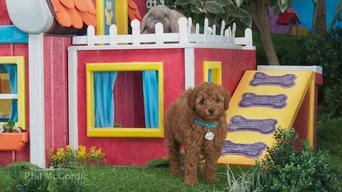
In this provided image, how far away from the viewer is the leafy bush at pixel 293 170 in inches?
310

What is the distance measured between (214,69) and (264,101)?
900mm

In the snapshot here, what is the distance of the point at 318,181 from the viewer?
26.4ft

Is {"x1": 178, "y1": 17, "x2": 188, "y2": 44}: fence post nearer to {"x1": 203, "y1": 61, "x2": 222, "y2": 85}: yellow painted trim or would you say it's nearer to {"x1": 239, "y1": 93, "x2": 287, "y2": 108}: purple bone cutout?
{"x1": 203, "y1": 61, "x2": 222, "y2": 85}: yellow painted trim

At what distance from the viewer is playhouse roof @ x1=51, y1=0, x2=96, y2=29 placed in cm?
1042

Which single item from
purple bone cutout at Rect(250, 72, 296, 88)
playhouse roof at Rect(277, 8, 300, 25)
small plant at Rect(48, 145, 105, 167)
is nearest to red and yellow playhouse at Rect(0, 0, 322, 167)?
small plant at Rect(48, 145, 105, 167)

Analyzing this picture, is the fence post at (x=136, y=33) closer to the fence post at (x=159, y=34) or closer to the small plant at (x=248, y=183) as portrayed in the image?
the fence post at (x=159, y=34)

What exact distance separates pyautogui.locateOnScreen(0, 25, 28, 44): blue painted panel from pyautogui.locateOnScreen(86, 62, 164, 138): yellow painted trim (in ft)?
3.07

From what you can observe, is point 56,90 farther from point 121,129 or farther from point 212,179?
point 212,179

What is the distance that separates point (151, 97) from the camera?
10.4 metres

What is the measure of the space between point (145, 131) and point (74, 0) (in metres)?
2.20

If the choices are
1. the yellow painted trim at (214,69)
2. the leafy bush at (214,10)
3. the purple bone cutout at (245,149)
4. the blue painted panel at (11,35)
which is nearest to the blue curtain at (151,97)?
the yellow painted trim at (214,69)

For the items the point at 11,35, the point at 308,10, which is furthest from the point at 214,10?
the point at 308,10

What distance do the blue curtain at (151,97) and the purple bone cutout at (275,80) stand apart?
82.0 inches

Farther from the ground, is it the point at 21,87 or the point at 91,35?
the point at 91,35
